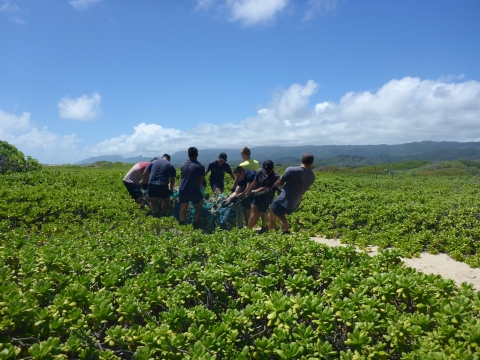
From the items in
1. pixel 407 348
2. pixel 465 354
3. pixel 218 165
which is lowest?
pixel 407 348

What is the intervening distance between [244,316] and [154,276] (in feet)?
3.93

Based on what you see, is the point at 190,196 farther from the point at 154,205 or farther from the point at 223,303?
the point at 223,303

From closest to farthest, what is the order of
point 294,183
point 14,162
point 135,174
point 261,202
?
point 294,183 < point 261,202 < point 135,174 < point 14,162

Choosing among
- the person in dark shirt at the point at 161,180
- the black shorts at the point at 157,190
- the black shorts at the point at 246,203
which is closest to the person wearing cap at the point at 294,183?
A: the black shorts at the point at 246,203

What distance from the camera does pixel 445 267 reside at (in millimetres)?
6008

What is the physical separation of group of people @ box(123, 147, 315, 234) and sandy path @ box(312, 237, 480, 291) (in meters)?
1.88

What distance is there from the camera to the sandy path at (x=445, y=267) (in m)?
5.35

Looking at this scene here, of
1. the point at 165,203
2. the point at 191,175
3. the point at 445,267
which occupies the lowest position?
the point at 445,267

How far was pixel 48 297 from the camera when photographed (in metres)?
2.88

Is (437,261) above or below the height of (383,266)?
below

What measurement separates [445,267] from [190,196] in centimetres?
542

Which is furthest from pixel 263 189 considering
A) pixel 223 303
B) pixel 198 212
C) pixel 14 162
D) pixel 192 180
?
pixel 14 162

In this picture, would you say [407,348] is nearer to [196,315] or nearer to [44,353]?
[196,315]

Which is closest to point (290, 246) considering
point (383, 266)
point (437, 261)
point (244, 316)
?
point (383, 266)
